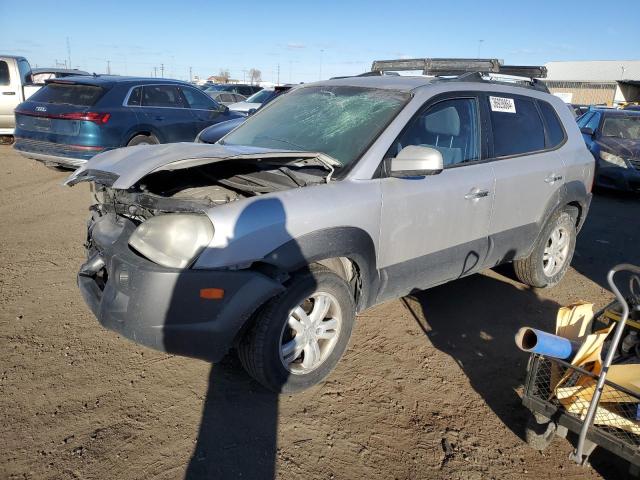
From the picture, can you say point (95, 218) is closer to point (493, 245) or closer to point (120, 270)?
point (120, 270)

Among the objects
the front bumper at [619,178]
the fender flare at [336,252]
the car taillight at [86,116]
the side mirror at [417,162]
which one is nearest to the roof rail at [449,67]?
the side mirror at [417,162]

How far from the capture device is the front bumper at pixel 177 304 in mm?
2477

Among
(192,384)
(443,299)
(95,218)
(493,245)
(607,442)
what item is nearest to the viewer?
(607,442)

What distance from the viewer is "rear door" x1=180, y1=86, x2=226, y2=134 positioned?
29.8 ft

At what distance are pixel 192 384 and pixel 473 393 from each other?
1.75 m

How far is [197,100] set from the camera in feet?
30.8

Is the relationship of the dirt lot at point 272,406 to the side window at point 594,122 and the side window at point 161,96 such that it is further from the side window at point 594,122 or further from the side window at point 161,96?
the side window at point 594,122

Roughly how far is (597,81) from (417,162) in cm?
5528

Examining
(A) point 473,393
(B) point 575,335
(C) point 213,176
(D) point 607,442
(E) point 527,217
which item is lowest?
(A) point 473,393

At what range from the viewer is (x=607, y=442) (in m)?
2.29

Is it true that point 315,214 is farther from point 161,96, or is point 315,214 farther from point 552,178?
point 161,96

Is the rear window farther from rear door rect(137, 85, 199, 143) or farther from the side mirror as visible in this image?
the side mirror

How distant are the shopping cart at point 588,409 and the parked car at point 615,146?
7.95 metres

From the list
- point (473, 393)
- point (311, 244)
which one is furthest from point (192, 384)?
point (473, 393)
